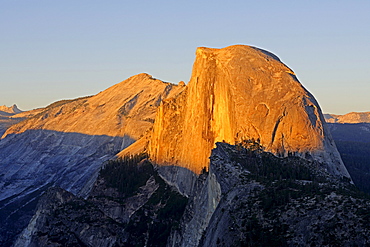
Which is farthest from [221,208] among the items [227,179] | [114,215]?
[114,215]

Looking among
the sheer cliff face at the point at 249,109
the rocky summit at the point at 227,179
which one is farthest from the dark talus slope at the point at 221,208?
the sheer cliff face at the point at 249,109

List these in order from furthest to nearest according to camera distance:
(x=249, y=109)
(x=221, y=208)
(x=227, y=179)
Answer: (x=249, y=109) → (x=227, y=179) → (x=221, y=208)

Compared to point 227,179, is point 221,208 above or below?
below

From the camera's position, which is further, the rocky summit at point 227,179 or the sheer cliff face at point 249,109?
the sheer cliff face at point 249,109

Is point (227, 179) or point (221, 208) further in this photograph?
point (227, 179)

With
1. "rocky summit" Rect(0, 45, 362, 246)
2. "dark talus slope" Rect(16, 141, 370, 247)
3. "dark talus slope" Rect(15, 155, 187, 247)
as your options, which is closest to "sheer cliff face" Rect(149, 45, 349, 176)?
"rocky summit" Rect(0, 45, 362, 246)

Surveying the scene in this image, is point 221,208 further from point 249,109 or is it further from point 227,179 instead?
point 249,109

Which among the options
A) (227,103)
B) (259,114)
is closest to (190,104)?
(227,103)

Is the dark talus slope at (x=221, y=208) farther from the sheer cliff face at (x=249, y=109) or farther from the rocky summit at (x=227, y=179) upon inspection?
the sheer cliff face at (x=249, y=109)

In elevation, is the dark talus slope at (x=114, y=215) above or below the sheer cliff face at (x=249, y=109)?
below
